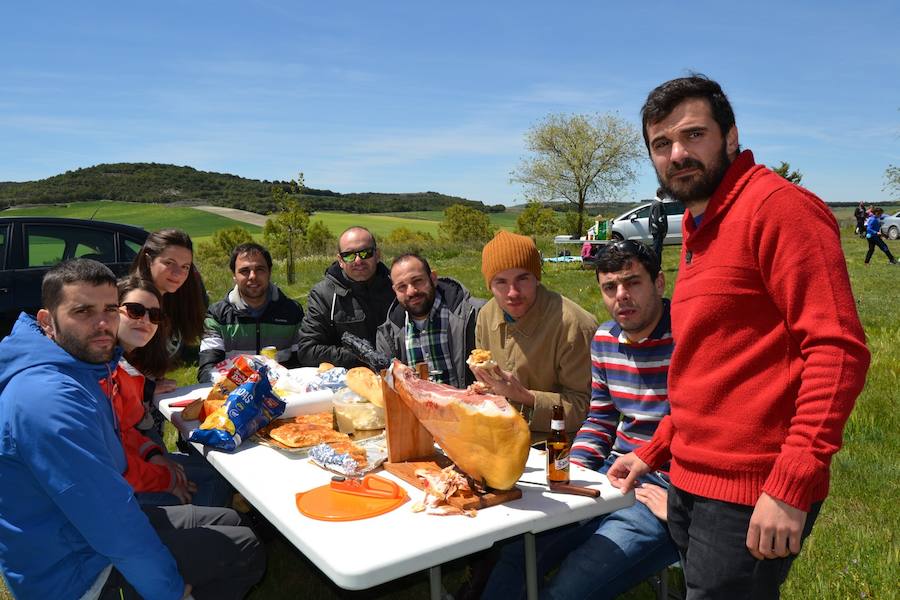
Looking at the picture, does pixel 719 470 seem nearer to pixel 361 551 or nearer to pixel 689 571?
pixel 689 571

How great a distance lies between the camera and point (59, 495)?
5.88 ft

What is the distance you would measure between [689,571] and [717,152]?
110 centimetres

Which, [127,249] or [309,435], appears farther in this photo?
[127,249]

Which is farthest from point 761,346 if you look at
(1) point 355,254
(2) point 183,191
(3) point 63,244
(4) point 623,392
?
(2) point 183,191

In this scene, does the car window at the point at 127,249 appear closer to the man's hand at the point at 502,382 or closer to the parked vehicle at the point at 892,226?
the man's hand at the point at 502,382

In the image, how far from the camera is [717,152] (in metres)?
1.62

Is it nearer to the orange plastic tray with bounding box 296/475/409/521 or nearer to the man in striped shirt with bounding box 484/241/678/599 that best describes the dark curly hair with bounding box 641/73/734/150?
the man in striped shirt with bounding box 484/241/678/599

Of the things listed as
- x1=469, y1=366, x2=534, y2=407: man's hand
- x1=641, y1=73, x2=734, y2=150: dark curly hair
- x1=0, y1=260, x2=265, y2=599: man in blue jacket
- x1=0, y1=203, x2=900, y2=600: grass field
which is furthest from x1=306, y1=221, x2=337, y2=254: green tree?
x1=641, y1=73, x2=734, y2=150: dark curly hair

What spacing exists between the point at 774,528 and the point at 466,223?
4153 cm

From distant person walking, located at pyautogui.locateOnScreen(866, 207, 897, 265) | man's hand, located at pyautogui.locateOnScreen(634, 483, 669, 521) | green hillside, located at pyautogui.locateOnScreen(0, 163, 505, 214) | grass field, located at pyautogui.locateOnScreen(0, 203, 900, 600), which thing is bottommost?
grass field, located at pyautogui.locateOnScreen(0, 203, 900, 600)

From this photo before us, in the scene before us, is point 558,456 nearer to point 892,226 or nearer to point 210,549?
point 210,549

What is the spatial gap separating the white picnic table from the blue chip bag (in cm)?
11

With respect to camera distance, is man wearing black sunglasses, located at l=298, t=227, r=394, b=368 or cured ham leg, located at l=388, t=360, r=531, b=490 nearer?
cured ham leg, located at l=388, t=360, r=531, b=490

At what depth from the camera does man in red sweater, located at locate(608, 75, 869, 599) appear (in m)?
1.35
